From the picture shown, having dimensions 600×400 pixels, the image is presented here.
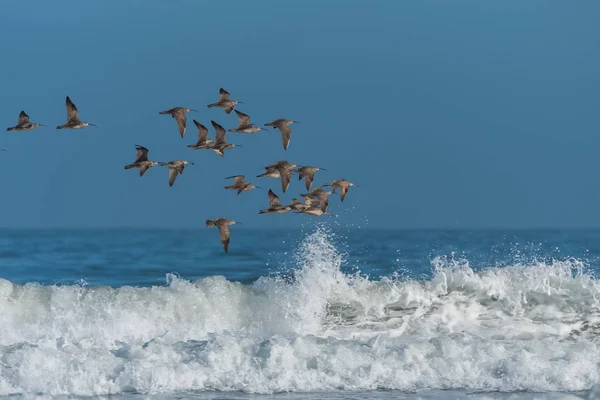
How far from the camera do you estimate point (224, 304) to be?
17578mm

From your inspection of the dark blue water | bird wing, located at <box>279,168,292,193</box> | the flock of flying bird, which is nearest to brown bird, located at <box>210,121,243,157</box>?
the flock of flying bird

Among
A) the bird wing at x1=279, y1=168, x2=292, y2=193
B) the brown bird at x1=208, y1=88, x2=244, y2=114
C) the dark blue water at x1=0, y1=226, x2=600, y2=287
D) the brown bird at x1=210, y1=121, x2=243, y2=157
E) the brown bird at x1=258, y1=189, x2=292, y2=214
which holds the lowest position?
the dark blue water at x1=0, y1=226, x2=600, y2=287

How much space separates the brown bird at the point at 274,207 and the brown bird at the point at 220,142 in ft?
3.88

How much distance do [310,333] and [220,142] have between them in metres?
4.22

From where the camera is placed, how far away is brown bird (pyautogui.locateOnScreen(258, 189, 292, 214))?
58.3ft

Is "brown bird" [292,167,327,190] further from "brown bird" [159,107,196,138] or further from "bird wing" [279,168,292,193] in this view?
"brown bird" [159,107,196,138]

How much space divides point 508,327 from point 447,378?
3.73 metres

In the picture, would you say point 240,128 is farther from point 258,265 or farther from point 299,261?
point 258,265

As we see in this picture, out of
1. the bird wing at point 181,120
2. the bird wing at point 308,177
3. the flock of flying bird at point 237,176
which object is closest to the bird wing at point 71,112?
the flock of flying bird at point 237,176

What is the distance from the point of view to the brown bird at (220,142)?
18.7m

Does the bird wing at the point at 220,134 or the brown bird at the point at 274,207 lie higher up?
the bird wing at the point at 220,134

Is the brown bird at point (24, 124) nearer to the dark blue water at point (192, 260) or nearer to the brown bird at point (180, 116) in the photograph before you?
the brown bird at point (180, 116)

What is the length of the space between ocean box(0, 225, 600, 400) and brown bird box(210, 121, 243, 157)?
2270 mm

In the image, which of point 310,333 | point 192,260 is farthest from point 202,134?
point 192,260
